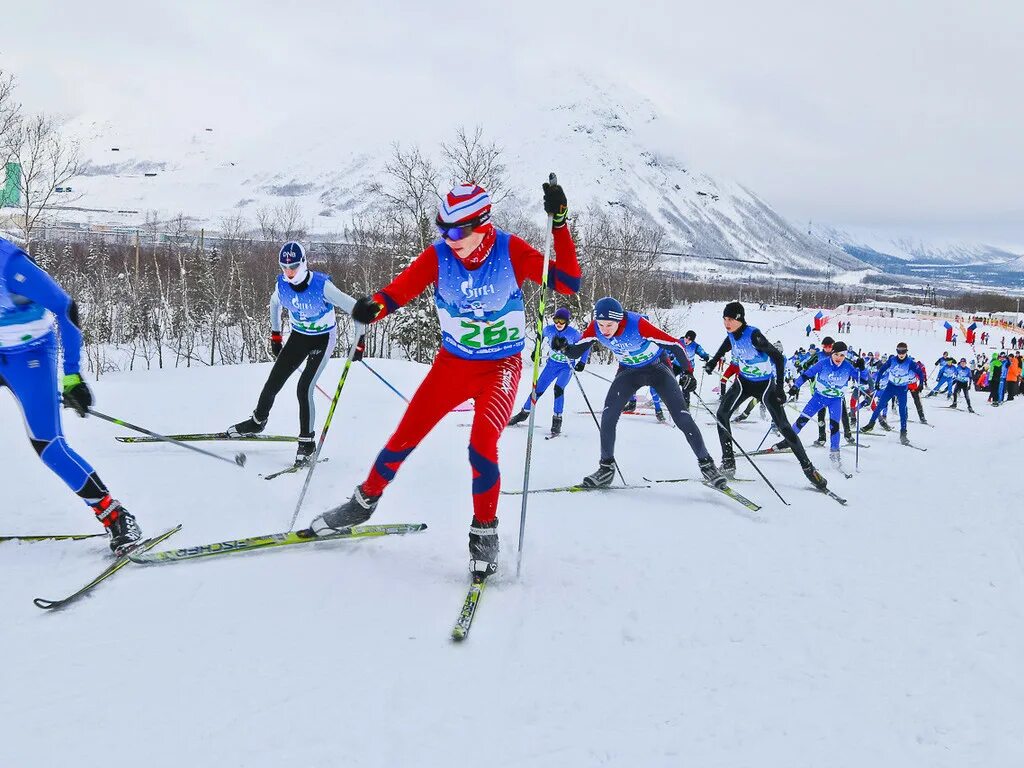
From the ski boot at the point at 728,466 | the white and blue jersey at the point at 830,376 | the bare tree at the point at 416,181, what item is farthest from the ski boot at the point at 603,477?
the bare tree at the point at 416,181

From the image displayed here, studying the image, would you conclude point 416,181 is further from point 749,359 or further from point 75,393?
point 75,393

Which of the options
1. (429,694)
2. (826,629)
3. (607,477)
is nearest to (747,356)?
(607,477)

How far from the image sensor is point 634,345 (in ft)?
22.6

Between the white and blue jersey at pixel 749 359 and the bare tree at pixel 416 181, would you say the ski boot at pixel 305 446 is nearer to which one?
the white and blue jersey at pixel 749 359

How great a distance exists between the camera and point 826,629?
339cm

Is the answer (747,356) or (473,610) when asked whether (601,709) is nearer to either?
(473,610)

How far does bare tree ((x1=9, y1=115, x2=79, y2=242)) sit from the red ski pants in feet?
66.1

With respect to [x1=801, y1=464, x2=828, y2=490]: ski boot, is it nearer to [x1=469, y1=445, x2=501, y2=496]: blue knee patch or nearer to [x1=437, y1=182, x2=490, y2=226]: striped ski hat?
[x1=469, y1=445, x2=501, y2=496]: blue knee patch

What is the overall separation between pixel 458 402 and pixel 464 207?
120 cm

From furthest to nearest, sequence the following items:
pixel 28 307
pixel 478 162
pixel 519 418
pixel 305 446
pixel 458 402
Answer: pixel 478 162 < pixel 519 418 < pixel 305 446 < pixel 458 402 < pixel 28 307

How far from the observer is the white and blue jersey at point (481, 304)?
3.85 m

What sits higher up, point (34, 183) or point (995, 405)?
point (34, 183)

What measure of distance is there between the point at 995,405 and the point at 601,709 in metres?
29.5

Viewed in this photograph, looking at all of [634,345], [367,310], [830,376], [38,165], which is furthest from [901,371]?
[38,165]
